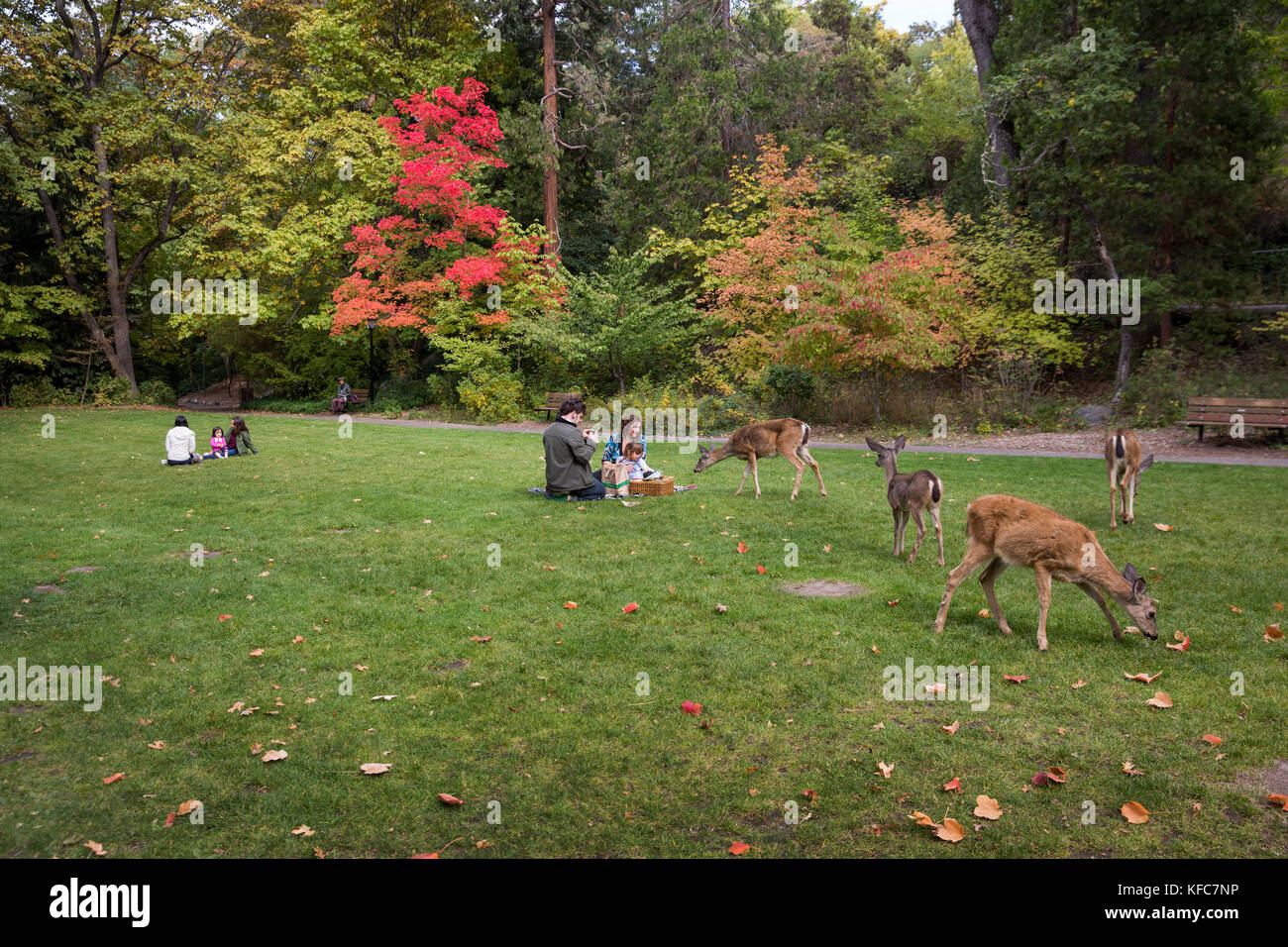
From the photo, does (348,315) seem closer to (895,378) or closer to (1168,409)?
(895,378)

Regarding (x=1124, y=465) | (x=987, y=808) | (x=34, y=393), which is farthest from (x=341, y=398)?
(x=987, y=808)

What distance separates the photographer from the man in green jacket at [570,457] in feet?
37.3

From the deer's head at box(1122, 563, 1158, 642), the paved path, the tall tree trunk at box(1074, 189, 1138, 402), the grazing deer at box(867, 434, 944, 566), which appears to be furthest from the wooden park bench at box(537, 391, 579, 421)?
the deer's head at box(1122, 563, 1158, 642)

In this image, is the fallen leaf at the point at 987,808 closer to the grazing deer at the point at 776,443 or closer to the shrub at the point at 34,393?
the grazing deer at the point at 776,443

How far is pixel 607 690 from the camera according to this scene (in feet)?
17.3

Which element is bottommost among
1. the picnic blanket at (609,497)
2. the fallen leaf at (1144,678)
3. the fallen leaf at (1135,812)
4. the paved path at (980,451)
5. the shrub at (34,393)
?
the fallen leaf at (1135,812)

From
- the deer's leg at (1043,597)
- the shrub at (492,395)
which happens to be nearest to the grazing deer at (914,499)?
the deer's leg at (1043,597)

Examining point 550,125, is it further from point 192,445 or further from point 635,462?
point 635,462

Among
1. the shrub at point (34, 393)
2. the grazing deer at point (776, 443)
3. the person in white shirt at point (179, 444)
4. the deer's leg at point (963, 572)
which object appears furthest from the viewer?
the shrub at point (34, 393)

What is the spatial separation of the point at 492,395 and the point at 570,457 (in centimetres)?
1472

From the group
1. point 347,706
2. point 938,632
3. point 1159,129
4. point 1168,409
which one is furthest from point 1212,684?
point 1159,129

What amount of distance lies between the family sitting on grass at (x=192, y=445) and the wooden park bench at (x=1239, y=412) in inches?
768

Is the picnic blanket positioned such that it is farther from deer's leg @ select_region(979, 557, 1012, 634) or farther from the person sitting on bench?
the person sitting on bench

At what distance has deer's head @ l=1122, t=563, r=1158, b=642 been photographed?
5.62 meters
